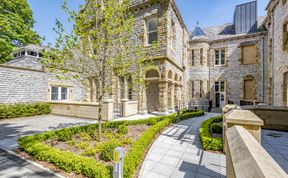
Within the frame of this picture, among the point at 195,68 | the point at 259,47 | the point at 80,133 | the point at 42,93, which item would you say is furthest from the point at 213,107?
the point at 42,93

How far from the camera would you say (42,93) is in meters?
13.3

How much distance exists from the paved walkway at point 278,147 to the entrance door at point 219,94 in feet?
35.3

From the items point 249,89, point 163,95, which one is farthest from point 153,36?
point 249,89

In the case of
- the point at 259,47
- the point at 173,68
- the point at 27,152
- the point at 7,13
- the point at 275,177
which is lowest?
the point at 27,152

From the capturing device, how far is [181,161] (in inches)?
169

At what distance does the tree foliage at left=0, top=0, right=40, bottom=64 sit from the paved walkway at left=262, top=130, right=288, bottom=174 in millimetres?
22341

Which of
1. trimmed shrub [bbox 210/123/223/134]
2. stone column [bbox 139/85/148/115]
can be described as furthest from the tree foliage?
trimmed shrub [bbox 210/123/223/134]

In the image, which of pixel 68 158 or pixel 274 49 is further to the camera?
pixel 274 49

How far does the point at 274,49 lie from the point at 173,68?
28.3 ft

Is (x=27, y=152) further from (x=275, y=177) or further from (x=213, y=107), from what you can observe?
(x=213, y=107)

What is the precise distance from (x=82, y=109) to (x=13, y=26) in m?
17.0

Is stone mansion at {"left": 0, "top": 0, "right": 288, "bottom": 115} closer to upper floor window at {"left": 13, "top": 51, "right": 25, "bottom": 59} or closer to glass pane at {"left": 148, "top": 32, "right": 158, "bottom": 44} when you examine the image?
glass pane at {"left": 148, "top": 32, "right": 158, "bottom": 44}

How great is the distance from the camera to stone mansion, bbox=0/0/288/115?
36.9 feet

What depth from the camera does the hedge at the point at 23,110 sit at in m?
10.3
